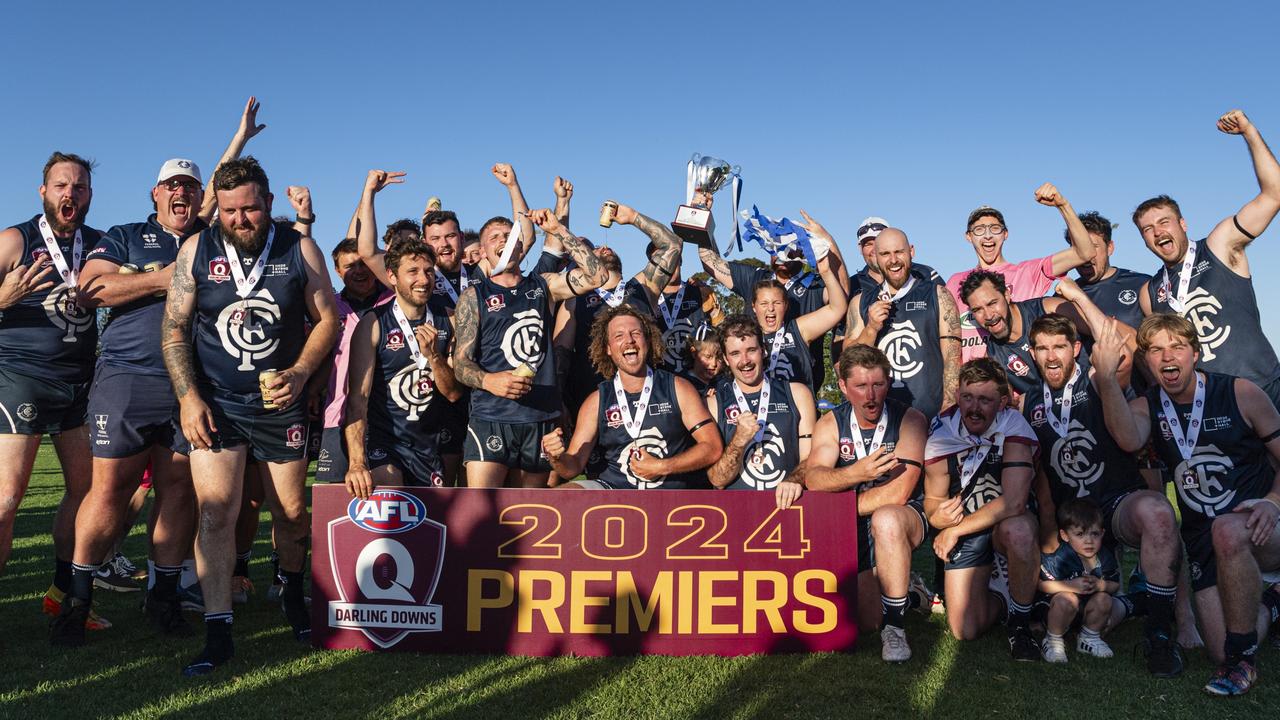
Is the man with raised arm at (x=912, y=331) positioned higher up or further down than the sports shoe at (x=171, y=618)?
higher up

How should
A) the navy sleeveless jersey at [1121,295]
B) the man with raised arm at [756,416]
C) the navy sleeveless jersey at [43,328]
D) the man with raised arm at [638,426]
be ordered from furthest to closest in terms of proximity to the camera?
the navy sleeveless jersey at [1121,295], the man with raised arm at [756,416], the man with raised arm at [638,426], the navy sleeveless jersey at [43,328]

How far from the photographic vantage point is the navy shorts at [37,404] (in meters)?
5.22

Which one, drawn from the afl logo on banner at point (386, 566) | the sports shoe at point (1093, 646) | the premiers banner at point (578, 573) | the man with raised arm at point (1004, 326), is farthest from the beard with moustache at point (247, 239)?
the sports shoe at point (1093, 646)

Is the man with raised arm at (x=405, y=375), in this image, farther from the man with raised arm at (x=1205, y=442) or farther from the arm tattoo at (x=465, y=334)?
the man with raised arm at (x=1205, y=442)

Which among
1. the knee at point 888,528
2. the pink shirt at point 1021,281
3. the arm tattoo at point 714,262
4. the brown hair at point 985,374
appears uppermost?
the arm tattoo at point 714,262

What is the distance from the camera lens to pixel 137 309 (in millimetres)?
5590

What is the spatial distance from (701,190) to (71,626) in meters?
5.69

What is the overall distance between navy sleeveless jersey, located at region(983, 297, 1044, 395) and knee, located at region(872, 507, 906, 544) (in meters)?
1.77

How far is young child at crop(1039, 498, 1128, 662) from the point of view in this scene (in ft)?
16.9

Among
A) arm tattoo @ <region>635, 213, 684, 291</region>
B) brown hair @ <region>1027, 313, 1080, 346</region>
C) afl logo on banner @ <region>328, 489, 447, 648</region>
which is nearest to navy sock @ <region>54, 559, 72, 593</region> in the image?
afl logo on banner @ <region>328, 489, 447, 648</region>

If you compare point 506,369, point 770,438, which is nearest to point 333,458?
point 506,369

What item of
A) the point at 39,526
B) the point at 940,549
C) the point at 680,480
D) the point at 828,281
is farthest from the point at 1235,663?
the point at 39,526

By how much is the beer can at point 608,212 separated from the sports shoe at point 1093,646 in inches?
172

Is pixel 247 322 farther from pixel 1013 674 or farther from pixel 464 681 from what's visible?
pixel 1013 674
